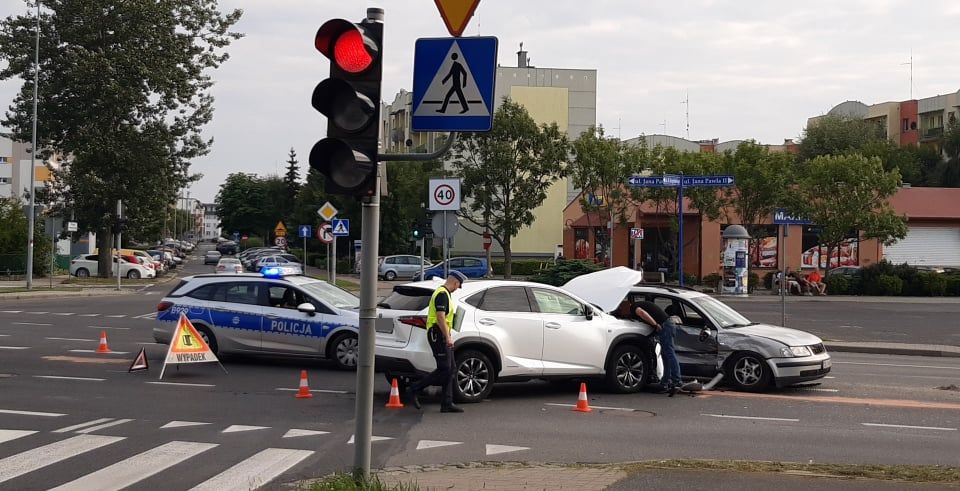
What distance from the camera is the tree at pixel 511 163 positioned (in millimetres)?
50594

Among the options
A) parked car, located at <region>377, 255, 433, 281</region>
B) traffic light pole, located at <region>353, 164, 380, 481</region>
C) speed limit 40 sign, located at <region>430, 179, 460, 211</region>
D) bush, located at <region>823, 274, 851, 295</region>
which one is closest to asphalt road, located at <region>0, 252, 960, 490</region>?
traffic light pole, located at <region>353, 164, 380, 481</region>

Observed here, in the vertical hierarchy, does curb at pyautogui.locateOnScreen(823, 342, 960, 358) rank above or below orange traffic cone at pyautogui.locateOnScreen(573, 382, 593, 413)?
below

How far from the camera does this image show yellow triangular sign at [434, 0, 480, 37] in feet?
22.3

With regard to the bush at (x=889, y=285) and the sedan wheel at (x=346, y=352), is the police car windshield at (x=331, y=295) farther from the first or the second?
the bush at (x=889, y=285)

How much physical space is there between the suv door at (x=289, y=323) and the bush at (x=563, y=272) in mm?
11002

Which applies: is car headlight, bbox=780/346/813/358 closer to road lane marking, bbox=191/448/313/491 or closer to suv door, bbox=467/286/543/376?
suv door, bbox=467/286/543/376

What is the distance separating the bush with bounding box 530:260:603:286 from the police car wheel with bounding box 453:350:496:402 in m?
13.8

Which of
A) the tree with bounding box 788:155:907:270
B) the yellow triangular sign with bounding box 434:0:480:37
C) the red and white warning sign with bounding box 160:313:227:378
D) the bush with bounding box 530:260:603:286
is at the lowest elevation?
the red and white warning sign with bounding box 160:313:227:378

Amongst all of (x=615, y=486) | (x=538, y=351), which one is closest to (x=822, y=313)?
(x=538, y=351)

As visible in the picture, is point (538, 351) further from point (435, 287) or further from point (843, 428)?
point (843, 428)

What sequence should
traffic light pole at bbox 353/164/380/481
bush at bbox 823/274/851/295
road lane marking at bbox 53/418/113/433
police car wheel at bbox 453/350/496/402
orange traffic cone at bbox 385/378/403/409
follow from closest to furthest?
traffic light pole at bbox 353/164/380/481 < road lane marking at bbox 53/418/113/433 < orange traffic cone at bbox 385/378/403/409 < police car wheel at bbox 453/350/496/402 < bush at bbox 823/274/851/295

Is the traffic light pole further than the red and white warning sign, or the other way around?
the red and white warning sign

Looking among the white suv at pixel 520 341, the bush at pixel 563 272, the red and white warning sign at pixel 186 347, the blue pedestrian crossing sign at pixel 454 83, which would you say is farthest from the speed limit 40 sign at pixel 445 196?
the blue pedestrian crossing sign at pixel 454 83

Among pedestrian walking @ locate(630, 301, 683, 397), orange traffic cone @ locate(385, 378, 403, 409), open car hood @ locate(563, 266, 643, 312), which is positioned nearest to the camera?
orange traffic cone @ locate(385, 378, 403, 409)
